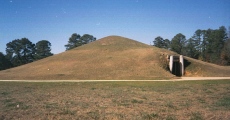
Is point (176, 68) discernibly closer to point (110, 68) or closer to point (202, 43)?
point (110, 68)

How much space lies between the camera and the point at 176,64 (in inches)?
1774

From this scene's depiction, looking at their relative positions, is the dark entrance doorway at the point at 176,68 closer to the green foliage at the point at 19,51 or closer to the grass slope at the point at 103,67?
the grass slope at the point at 103,67

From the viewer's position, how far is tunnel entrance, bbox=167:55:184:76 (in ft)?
142

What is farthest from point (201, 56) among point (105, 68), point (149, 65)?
point (105, 68)

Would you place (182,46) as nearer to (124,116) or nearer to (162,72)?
(162,72)

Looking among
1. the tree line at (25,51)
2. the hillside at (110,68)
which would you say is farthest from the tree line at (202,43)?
the tree line at (25,51)

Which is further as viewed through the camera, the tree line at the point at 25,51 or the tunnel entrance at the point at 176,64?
the tree line at the point at 25,51

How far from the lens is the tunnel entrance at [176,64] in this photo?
1700 inches

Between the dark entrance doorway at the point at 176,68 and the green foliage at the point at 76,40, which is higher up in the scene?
the green foliage at the point at 76,40

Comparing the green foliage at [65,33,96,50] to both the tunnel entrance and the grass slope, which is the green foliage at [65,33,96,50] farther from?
the tunnel entrance

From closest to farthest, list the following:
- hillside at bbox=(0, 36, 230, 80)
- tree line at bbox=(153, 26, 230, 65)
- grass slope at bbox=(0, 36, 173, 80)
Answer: hillside at bbox=(0, 36, 230, 80), grass slope at bbox=(0, 36, 173, 80), tree line at bbox=(153, 26, 230, 65)

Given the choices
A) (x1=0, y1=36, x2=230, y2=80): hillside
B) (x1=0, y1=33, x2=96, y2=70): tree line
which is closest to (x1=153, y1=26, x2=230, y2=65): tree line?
(x1=0, y1=36, x2=230, y2=80): hillside

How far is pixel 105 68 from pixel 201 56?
159ft

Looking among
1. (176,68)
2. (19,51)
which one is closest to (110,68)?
(176,68)
